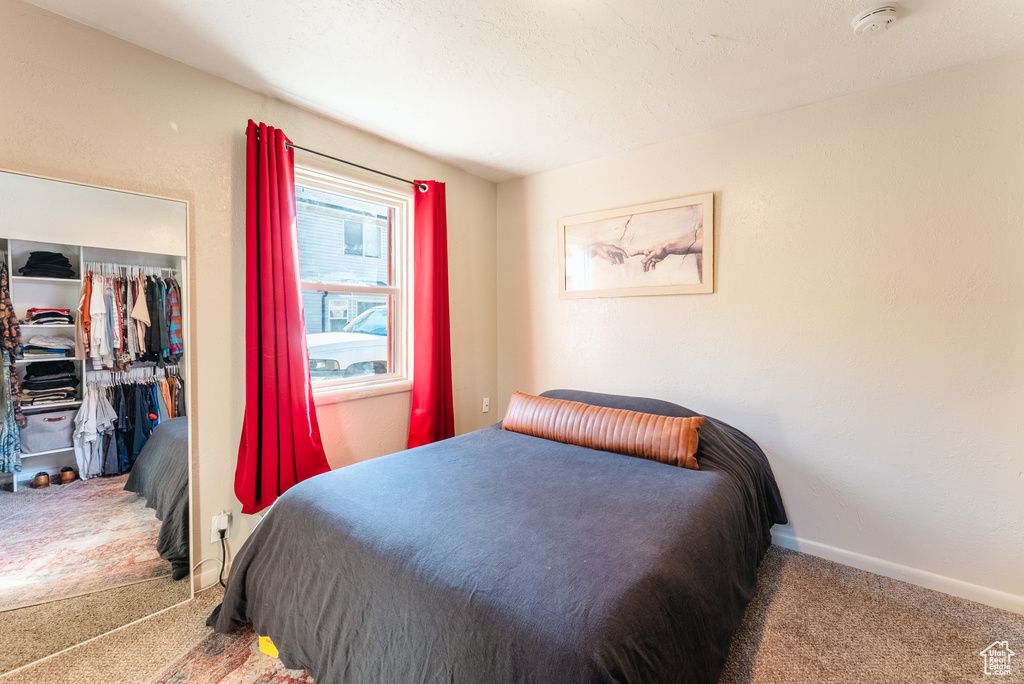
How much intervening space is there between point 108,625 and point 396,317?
194cm

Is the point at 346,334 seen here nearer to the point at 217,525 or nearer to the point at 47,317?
the point at 217,525

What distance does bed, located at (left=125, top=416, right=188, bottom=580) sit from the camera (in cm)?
174

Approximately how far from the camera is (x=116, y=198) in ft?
5.48

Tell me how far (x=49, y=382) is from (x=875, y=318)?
11.2ft

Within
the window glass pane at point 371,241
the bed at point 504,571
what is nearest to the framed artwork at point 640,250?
the bed at point 504,571

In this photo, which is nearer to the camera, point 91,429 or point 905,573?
point 91,429

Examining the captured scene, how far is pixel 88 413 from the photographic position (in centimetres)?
161

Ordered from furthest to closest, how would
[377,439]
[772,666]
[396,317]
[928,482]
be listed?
[396,317], [377,439], [928,482], [772,666]

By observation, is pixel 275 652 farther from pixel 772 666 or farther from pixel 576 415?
pixel 772 666

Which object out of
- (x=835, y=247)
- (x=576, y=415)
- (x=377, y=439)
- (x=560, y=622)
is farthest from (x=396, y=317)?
(x=835, y=247)

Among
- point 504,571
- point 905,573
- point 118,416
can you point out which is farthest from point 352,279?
point 905,573

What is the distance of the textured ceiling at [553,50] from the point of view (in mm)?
1524

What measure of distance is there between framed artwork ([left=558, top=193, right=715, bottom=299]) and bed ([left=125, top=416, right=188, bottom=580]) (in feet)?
7.54

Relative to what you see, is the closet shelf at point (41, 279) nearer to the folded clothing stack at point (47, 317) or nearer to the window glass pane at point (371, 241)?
the folded clothing stack at point (47, 317)
